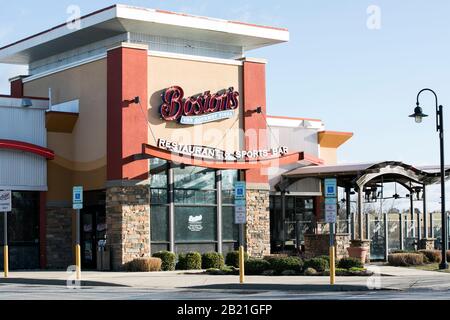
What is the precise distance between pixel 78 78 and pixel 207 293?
16866 mm

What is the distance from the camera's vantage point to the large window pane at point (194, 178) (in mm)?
40875

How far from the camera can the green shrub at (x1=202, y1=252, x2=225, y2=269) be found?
130 ft

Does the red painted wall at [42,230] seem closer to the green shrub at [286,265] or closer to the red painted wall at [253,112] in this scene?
the red painted wall at [253,112]

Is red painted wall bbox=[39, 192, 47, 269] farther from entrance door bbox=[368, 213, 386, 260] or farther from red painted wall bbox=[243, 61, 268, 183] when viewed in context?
entrance door bbox=[368, 213, 386, 260]

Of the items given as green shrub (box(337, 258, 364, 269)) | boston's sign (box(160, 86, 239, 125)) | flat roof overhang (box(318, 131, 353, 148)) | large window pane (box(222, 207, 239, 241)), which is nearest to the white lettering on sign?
boston's sign (box(160, 86, 239, 125))

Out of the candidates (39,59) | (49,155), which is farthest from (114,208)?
(39,59)

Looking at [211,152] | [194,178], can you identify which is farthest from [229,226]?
[211,152]

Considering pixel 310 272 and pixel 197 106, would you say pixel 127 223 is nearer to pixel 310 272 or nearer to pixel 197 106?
pixel 197 106

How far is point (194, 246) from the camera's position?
4109cm

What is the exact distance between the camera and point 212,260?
130ft

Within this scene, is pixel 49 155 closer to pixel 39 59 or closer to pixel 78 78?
pixel 78 78

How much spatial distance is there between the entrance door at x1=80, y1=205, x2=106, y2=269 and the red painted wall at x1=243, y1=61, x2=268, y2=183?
6307 millimetres

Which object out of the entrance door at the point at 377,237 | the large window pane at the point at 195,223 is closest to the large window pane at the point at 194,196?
the large window pane at the point at 195,223

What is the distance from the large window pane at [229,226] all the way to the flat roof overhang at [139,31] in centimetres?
731
